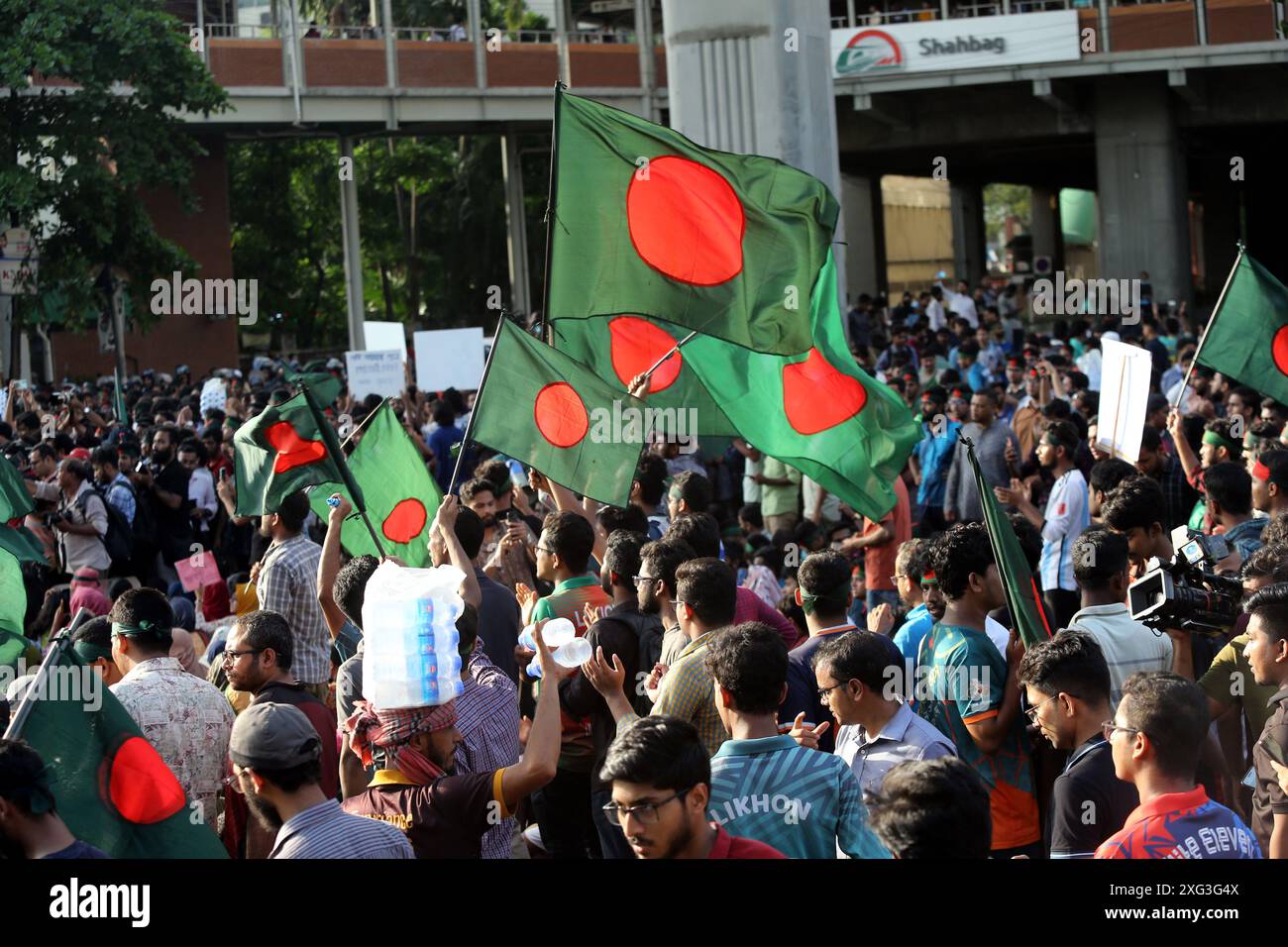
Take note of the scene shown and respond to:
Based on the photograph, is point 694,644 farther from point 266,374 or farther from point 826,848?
point 266,374

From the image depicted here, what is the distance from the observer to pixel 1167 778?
3516 mm

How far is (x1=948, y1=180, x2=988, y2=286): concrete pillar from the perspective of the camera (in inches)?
1661

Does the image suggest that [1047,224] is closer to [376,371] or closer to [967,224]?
[967,224]

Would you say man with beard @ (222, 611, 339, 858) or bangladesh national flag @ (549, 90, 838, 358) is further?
bangladesh national flag @ (549, 90, 838, 358)

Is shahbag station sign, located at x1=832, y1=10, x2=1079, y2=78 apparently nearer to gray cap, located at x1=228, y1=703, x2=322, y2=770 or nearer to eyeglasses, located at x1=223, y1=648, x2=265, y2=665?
eyeglasses, located at x1=223, y1=648, x2=265, y2=665

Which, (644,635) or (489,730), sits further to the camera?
(644,635)

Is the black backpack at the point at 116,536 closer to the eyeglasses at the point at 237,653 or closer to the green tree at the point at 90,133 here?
the eyeglasses at the point at 237,653

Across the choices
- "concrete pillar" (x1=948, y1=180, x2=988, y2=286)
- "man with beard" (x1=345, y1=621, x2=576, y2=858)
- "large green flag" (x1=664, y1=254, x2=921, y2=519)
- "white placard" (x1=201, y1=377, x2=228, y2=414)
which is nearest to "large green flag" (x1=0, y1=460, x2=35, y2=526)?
"large green flag" (x1=664, y1=254, x2=921, y2=519)

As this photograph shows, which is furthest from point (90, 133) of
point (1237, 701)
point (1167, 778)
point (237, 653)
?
point (1167, 778)

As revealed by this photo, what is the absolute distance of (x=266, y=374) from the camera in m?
23.1

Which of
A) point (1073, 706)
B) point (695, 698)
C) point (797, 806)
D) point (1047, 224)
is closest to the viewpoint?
point (797, 806)

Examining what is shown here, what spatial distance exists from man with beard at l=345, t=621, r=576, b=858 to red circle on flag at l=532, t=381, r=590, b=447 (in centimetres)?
263

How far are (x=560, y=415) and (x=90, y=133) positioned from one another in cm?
1693

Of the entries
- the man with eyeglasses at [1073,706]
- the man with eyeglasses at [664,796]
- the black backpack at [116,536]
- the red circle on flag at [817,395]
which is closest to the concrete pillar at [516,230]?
the black backpack at [116,536]
